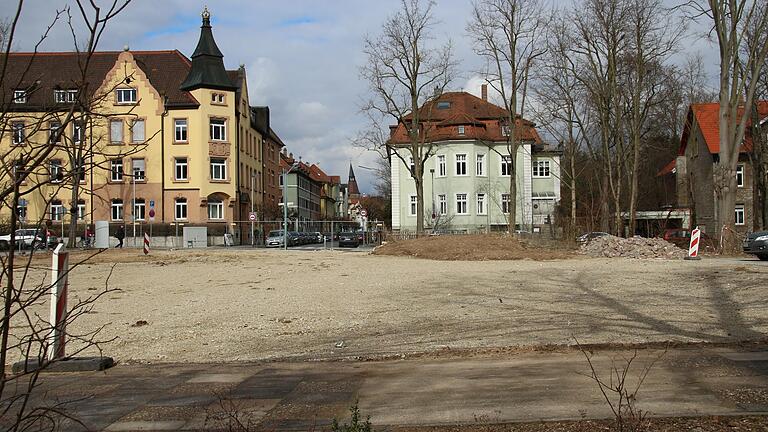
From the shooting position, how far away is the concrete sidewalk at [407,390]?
532cm

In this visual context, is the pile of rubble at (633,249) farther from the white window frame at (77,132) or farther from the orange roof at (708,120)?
the white window frame at (77,132)

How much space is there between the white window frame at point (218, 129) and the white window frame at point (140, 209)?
761 centimetres

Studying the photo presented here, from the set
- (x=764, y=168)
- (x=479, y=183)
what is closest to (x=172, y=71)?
(x=479, y=183)

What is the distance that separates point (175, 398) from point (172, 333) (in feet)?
14.2

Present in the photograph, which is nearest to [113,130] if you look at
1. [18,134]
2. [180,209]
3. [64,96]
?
[64,96]

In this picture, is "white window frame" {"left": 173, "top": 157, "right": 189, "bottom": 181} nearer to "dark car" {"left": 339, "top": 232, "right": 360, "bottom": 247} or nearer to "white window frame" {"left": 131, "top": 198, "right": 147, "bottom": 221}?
"white window frame" {"left": 131, "top": 198, "right": 147, "bottom": 221}

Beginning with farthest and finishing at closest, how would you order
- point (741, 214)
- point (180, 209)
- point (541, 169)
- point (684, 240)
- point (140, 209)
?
point (541, 169)
point (741, 214)
point (180, 209)
point (140, 209)
point (684, 240)

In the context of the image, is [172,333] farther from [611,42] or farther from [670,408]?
[611,42]

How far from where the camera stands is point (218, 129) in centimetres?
5684

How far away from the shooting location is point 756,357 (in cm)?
717

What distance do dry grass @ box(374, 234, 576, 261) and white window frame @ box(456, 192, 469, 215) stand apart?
24032 millimetres

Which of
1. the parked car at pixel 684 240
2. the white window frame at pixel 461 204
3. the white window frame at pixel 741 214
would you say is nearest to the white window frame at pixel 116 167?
the parked car at pixel 684 240

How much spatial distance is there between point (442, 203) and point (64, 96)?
59.1 m

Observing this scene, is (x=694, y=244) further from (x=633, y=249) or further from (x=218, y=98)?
(x=218, y=98)
